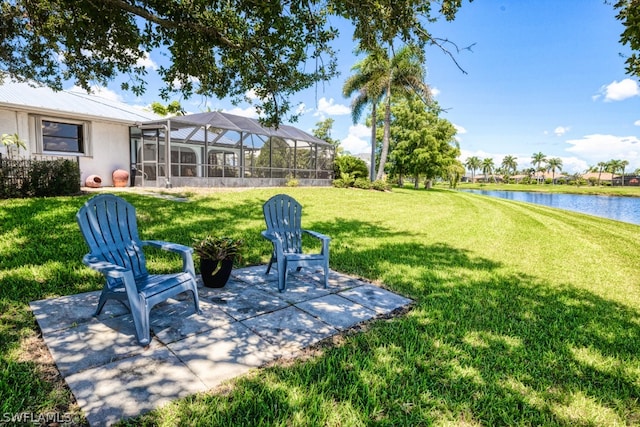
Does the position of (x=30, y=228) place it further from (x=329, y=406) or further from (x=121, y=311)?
(x=329, y=406)

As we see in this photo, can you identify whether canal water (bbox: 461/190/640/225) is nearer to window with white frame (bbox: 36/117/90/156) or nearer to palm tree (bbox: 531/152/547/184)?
window with white frame (bbox: 36/117/90/156)

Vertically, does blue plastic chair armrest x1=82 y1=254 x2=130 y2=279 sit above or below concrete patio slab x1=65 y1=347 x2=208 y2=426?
above

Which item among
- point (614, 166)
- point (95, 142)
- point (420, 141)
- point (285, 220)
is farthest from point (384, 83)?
point (614, 166)

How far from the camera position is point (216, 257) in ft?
12.5

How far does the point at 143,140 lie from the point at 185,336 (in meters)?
14.1

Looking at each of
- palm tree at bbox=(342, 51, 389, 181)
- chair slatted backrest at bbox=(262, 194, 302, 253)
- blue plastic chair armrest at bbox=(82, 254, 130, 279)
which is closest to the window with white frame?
chair slatted backrest at bbox=(262, 194, 302, 253)

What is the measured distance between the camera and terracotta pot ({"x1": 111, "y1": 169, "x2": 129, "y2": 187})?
13797 mm

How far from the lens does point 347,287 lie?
4234 millimetres

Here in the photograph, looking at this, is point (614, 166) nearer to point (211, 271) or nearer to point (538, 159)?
point (538, 159)

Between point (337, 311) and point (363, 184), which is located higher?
point (363, 184)

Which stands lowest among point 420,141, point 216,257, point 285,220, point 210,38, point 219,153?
point 216,257

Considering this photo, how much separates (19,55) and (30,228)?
414cm

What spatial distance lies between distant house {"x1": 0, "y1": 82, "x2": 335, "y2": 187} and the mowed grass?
6707 millimetres

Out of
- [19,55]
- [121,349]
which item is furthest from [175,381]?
[19,55]
